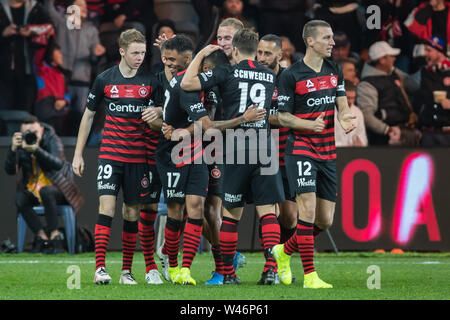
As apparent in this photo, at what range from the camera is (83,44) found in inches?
544

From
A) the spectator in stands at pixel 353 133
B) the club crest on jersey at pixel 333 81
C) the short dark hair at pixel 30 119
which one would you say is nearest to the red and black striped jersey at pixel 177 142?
the club crest on jersey at pixel 333 81

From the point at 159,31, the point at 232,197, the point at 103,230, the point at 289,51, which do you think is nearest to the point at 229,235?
the point at 232,197

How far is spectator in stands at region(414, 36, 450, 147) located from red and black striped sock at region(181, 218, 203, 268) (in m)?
6.11

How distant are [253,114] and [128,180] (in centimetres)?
128

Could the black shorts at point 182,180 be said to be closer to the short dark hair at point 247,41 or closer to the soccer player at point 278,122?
the soccer player at point 278,122

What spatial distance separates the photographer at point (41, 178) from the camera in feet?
40.3

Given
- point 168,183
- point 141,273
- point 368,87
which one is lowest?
point 141,273

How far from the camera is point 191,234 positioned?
7770 mm

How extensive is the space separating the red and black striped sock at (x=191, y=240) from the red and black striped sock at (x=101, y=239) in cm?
67

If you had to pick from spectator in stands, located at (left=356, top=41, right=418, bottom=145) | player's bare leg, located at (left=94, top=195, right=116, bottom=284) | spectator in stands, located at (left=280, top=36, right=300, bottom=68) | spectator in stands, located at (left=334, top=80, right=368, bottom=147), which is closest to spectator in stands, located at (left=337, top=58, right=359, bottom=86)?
spectator in stands, located at (left=356, top=41, right=418, bottom=145)
